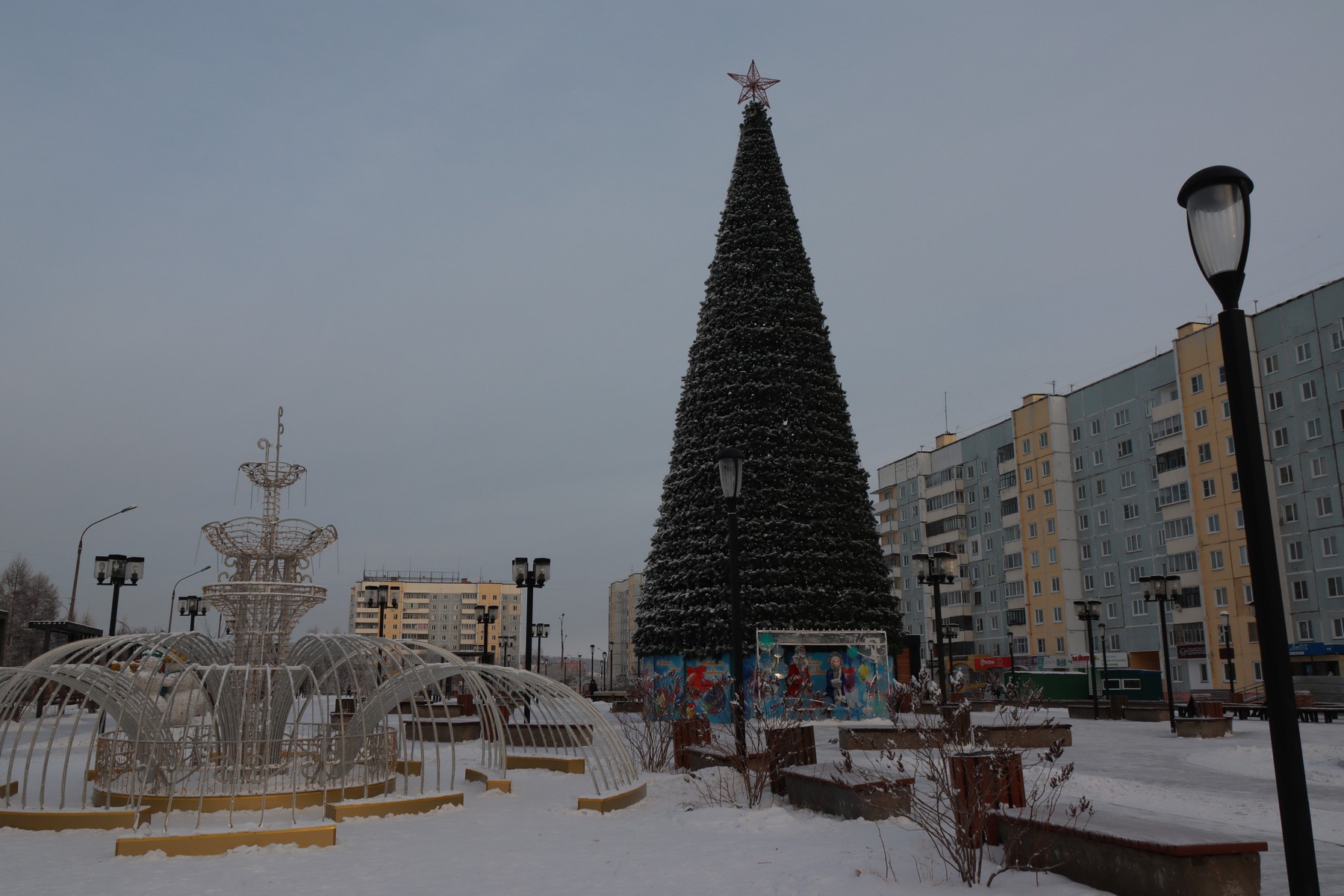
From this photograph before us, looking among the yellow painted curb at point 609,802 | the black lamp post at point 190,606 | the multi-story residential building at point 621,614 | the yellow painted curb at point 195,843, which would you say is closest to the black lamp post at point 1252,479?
the yellow painted curb at point 609,802

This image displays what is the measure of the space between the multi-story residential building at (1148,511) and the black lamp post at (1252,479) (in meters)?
42.8

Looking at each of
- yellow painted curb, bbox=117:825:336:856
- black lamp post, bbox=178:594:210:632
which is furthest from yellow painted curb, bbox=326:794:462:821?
black lamp post, bbox=178:594:210:632

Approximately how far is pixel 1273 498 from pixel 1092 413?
545 inches

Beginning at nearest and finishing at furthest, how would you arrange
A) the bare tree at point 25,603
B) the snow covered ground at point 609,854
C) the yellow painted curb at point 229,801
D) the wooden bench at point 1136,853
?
the wooden bench at point 1136,853 → the snow covered ground at point 609,854 → the yellow painted curb at point 229,801 → the bare tree at point 25,603

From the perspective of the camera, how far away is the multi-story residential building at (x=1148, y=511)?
146ft

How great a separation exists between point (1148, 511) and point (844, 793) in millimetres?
51163

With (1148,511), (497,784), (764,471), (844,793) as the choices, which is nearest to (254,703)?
(497,784)

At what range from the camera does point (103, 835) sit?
1073 centimetres

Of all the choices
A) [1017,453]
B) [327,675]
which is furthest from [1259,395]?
[327,675]

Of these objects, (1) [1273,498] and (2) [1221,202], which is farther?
(1) [1273,498]

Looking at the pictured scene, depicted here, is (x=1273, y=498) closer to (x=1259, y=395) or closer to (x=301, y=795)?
(x=1259, y=395)

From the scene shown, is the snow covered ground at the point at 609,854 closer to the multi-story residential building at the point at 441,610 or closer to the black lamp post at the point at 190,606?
the black lamp post at the point at 190,606

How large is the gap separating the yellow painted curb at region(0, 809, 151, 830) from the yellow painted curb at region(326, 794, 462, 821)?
2.08 m

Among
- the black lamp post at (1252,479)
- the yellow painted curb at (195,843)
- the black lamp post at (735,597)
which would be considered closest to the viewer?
the black lamp post at (1252,479)
